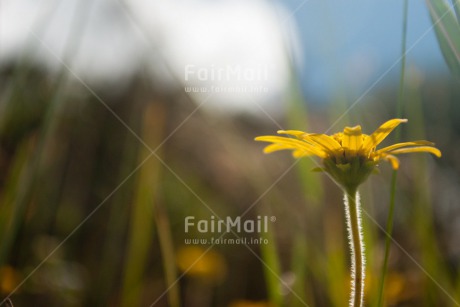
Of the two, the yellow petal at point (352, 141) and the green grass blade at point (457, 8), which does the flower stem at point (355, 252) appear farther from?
the green grass blade at point (457, 8)

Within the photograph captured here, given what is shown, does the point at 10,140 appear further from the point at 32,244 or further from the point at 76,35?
the point at 76,35

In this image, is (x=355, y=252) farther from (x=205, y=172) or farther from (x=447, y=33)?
(x=205, y=172)

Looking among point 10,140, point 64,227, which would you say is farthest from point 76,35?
point 64,227

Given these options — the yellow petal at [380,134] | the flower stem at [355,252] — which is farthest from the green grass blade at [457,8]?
the flower stem at [355,252]

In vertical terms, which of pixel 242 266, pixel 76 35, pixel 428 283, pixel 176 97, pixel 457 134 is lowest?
pixel 428 283

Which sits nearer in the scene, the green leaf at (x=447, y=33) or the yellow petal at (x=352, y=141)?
the yellow petal at (x=352, y=141)

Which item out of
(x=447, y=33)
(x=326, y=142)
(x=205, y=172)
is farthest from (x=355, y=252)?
(x=205, y=172)
